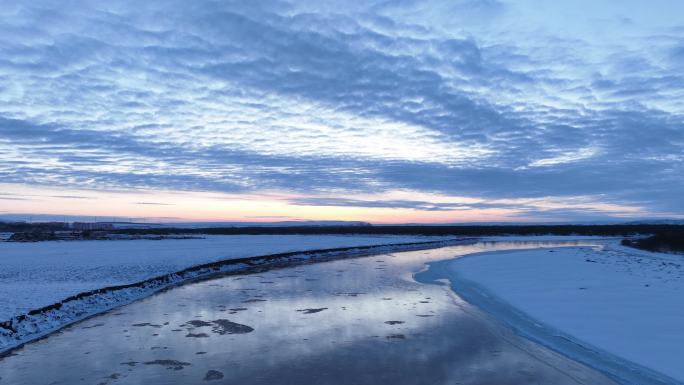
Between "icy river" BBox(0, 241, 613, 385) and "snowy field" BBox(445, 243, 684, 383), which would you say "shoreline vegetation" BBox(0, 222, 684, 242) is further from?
"icy river" BBox(0, 241, 613, 385)

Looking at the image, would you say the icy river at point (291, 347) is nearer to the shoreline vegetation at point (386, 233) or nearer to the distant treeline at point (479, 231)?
the shoreline vegetation at point (386, 233)

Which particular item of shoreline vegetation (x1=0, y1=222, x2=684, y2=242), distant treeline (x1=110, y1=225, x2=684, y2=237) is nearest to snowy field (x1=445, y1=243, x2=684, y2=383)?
shoreline vegetation (x1=0, y1=222, x2=684, y2=242)

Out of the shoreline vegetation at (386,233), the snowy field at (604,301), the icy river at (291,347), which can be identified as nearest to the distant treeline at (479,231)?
the shoreline vegetation at (386,233)

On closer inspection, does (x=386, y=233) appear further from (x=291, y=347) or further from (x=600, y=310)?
(x=291, y=347)

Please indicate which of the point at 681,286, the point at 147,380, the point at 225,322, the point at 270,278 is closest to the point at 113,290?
the point at 225,322

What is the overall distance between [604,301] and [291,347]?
357 inches

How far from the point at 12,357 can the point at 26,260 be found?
2056 cm

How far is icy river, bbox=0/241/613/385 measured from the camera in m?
7.84

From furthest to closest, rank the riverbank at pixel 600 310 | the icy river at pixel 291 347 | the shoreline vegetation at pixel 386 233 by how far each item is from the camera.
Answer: the shoreline vegetation at pixel 386 233, the riverbank at pixel 600 310, the icy river at pixel 291 347

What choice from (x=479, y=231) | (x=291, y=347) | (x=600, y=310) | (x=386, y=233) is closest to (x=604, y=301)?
(x=600, y=310)

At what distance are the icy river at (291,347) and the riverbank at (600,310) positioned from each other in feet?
2.09

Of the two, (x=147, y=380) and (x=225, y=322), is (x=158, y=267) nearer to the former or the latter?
(x=225, y=322)

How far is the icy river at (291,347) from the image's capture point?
25.7ft

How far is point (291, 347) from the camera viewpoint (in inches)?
379
